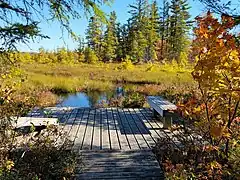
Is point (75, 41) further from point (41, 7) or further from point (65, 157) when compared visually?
point (65, 157)

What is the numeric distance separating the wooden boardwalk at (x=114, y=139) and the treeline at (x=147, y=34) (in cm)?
2760

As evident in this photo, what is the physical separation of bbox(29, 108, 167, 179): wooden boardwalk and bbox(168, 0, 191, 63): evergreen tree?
1096 inches

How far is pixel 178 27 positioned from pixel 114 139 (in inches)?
1235

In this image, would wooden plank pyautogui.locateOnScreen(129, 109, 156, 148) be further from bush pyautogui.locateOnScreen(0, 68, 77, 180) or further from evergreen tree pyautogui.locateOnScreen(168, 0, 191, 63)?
evergreen tree pyautogui.locateOnScreen(168, 0, 191, 63)

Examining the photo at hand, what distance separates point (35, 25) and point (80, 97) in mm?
10105

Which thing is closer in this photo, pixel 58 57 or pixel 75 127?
pixel 75 127

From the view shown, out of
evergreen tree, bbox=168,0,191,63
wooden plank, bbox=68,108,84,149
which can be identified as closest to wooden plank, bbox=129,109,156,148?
wooden plank, bbox=68,108,84,149

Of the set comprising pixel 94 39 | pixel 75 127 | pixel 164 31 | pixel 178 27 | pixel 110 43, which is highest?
pixel 178 27

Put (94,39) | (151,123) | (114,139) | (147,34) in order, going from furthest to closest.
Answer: (94,39) → (147,34) → (151,123) → (114,139)

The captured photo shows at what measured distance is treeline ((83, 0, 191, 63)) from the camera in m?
34.9

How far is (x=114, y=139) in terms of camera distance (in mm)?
5332

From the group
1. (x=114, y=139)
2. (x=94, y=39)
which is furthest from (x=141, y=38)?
(x=114, y=139)

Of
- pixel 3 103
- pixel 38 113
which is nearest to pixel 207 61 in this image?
pixel 3 103

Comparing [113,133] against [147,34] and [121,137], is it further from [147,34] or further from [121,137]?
[147,34]
